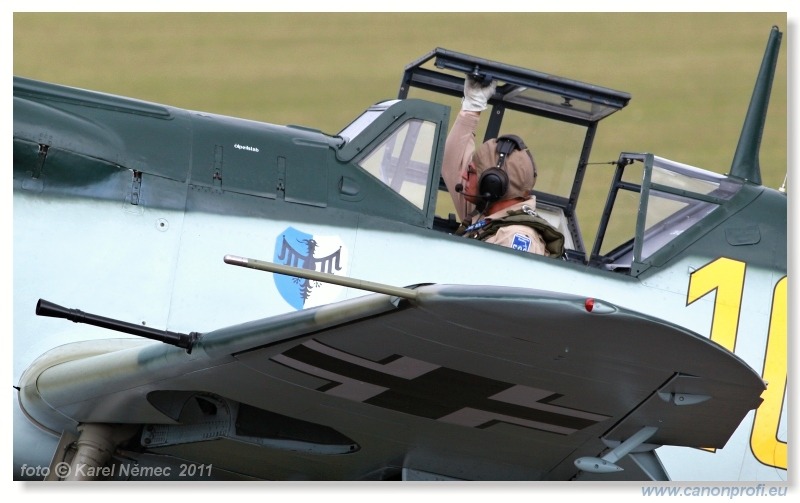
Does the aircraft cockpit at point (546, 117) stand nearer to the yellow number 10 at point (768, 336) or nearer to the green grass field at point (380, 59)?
the yellow number 10 at point (768, 336)

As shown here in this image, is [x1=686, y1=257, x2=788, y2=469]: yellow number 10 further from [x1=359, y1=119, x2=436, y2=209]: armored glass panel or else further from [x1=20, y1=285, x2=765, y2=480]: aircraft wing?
[x1=359, y1=119, x2=436, y2=209]: armored glass panel

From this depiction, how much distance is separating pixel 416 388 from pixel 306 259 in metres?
0.96

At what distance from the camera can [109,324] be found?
414cm

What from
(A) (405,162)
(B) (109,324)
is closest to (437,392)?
(B) (109,324)

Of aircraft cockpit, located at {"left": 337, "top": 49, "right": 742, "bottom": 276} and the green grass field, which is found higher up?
the green grass field

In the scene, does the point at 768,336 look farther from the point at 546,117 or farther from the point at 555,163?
the point at 546,117

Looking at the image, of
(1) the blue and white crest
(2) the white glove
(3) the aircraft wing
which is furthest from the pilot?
(3) the aircraft wing

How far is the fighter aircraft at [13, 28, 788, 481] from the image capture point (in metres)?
4.13

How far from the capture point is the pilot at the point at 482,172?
17.8 ft

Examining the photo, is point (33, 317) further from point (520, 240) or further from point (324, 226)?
point (520, 240)

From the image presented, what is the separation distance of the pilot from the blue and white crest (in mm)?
637

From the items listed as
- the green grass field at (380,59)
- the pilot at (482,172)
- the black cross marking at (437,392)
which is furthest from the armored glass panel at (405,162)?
the green grass field at (380,59)

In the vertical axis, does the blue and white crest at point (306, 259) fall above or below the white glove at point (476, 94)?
below

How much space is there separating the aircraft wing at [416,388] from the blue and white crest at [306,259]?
1.74 ft
